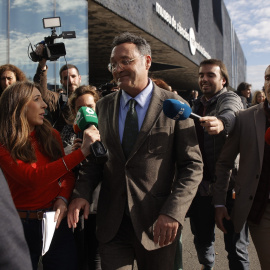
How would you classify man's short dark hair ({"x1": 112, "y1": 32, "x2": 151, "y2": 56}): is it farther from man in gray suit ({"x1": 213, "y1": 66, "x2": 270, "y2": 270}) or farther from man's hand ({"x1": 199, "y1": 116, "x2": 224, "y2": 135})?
man in gray suit ({"x1": 213, "y1": 66, "x2": 270, "y2": 270})

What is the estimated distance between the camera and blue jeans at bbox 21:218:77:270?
2.16 meters

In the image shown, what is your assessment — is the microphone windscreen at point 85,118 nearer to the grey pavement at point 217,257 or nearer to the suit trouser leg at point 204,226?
the suit trouser leg at point 204,226

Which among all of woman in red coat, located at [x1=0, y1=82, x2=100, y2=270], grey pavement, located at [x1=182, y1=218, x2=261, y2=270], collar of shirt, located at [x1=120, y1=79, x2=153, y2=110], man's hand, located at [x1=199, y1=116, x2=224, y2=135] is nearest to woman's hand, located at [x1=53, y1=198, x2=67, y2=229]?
woman in red coat, located at [x1=0, y1=82, x2=100, y2=270]

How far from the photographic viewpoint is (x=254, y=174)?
7.45 ft

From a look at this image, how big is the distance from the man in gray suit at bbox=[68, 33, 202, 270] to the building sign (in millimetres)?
12642

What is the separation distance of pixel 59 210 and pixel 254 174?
4.30ft

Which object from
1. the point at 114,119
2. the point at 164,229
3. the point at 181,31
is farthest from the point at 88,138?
the point at 181,31

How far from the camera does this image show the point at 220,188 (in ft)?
8.25

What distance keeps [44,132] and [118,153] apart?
22.7 inches

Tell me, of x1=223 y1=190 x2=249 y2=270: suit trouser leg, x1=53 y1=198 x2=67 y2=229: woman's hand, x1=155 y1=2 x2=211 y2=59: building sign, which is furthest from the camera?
x1=155 y1=2 x2=211 y2=59: building sign

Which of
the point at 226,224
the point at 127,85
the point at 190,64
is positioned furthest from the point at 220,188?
the point at 190,64

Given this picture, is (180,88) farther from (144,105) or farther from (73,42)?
(144,105)

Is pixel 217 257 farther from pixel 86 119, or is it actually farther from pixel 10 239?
pixel 10 239

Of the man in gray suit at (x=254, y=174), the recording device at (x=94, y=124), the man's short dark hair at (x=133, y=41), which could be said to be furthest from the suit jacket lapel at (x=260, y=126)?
the recording device at (x=94, y=124)
